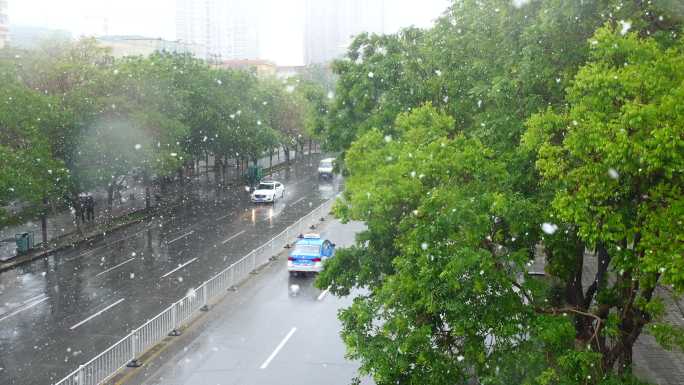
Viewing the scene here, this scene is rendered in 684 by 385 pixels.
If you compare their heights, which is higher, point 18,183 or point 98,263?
point 18,183

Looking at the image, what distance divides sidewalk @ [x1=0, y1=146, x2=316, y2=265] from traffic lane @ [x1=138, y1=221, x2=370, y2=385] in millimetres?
12762

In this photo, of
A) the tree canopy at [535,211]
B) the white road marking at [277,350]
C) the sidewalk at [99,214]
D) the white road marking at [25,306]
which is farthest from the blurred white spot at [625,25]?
the sidewalk at [99,214]

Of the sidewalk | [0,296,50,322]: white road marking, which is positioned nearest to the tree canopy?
[0,296,50,322]: white road marking

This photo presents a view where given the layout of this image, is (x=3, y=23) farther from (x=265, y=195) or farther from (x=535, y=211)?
(x=535, y=211)

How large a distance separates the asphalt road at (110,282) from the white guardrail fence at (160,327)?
125 cm

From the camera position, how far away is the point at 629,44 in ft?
32.5

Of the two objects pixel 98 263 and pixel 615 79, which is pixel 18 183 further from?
pixel 615 79

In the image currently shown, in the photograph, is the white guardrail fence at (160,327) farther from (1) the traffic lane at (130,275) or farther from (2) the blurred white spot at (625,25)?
(2) the blurred white spot at (625,25)

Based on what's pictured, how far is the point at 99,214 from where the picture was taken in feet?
136

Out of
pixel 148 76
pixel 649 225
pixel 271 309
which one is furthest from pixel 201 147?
pixel 649 225

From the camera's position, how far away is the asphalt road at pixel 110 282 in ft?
59.6

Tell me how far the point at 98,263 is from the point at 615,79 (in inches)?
960

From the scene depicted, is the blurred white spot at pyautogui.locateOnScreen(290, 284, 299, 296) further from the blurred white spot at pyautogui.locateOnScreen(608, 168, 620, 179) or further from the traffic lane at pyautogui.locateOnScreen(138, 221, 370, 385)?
the blurred white spot at pyautogui.locateOnScreen(608, 168, 620, 179)

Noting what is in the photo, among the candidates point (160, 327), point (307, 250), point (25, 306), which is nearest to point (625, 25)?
point (160, 327)
